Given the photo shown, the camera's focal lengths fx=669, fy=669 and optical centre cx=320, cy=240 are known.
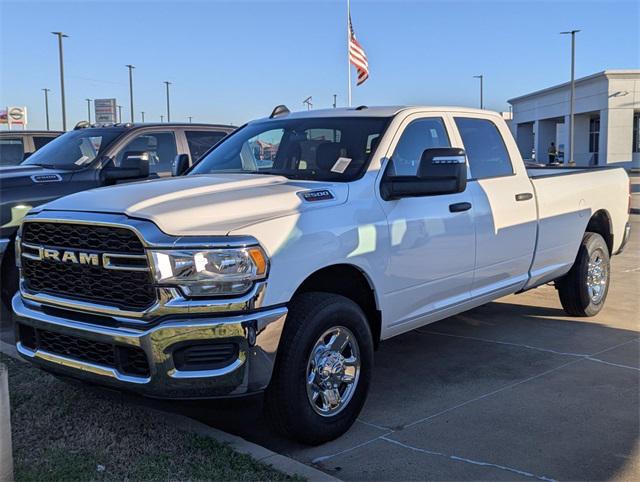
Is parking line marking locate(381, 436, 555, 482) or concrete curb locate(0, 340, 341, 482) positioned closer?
concrete curb locate(0, 340, 341, 482)

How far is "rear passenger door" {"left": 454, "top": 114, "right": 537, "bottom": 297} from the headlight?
7.74 feet

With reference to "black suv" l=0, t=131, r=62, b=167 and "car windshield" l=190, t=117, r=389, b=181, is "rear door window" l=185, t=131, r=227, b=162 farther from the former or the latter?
"black suv" l=0, t=131, r=62, b=167

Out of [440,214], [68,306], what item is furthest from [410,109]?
[68,306]

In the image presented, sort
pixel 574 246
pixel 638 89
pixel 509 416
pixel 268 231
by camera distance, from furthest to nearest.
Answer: pixel 638 89
pixel 574 246
pixel 509 416
pixel 268 231

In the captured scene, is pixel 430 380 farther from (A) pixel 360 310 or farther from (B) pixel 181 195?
(B) pixel 181 195

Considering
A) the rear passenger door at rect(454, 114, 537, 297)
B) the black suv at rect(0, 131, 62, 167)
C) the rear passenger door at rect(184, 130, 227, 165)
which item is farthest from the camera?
the black suv at rect(0, 131, 62, 167)

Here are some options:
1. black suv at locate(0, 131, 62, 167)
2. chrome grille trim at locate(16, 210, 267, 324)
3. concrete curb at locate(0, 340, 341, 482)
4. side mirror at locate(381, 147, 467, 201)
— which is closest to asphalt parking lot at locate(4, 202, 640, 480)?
concrete curb at locate(0, 340, 341, 482)

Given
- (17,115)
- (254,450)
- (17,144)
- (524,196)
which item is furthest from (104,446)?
(17,115)

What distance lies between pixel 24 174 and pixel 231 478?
4715 millimetres

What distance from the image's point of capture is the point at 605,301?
767 cm

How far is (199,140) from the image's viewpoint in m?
8.64

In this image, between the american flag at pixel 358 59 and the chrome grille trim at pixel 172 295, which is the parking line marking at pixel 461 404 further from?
the american flag at pixel 358 59

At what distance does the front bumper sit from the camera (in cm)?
333

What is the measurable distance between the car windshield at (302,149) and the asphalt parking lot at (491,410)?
5.44ft
